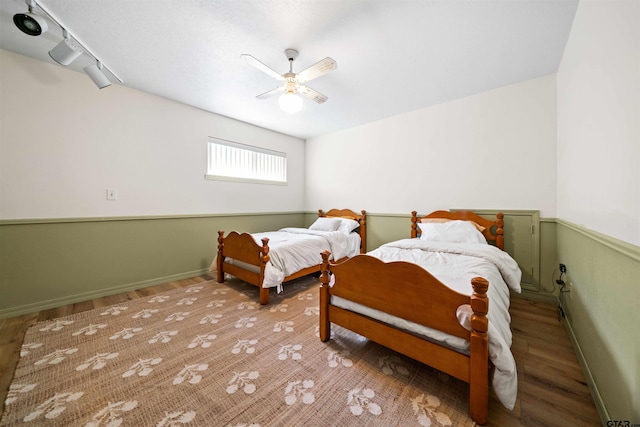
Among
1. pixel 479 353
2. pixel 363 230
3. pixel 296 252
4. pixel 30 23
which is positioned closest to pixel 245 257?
pixel 296 252

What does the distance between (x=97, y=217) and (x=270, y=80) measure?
2.45 m

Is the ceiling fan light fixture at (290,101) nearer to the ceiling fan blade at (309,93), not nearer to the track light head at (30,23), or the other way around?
the ceiling fan blade at (309,93)

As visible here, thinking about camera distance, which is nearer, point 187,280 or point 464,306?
point 464,306

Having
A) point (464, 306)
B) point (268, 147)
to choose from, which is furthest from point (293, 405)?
point (268, 147)

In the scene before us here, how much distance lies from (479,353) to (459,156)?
8.45ft

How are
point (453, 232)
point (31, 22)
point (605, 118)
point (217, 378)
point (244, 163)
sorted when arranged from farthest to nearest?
point (244, 163) < point (453, 232) < point (31, 22) < point (217, 378) < point (605, 118)

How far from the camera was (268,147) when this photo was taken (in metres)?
4.17

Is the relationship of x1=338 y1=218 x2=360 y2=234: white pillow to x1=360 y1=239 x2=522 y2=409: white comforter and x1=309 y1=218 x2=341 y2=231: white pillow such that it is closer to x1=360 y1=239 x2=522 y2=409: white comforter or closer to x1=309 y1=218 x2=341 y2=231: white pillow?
x1=309 y1=218 x2=341 y2=231: white pillow

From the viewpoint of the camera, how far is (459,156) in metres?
2.95

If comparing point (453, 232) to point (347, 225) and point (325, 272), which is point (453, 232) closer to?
point (347, 225)

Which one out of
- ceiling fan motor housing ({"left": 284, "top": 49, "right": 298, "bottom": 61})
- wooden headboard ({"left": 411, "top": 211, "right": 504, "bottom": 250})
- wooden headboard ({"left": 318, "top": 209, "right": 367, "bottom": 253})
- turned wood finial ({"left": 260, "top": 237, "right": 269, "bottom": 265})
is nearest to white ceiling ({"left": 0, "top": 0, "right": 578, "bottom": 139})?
ceiling fan motor housing ({"left": 284, "top": 49, "right": 298, "bottom": 61})

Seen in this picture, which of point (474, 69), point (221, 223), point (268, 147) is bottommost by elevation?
point (221, 223)

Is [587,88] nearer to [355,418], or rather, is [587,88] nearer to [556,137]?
[556,137]

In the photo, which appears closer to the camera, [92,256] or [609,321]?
[609,321]
